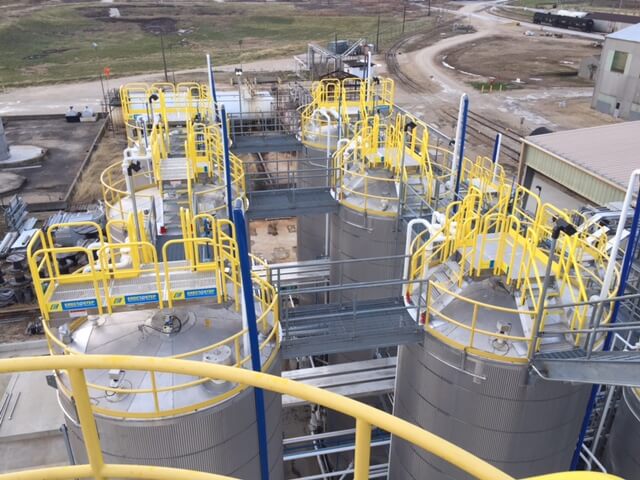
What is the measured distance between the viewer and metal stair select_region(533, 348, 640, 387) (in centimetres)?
677

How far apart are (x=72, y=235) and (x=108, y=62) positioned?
54388 millimetres

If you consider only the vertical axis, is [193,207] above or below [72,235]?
above

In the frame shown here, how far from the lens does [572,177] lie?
2086 centimetres

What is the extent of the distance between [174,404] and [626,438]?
788 centimetres

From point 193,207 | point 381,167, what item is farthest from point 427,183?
point 193,207

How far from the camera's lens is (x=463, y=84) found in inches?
2056

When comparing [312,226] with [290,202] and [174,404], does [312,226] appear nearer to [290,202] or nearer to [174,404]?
[290,202]

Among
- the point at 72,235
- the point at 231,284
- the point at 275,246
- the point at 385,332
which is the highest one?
the point at 231,284

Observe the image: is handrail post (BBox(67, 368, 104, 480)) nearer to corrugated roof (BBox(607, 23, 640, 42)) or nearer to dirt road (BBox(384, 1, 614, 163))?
dirt road (BBox(384, 1, 614, 163))

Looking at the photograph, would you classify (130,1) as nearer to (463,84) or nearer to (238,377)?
(463,84)

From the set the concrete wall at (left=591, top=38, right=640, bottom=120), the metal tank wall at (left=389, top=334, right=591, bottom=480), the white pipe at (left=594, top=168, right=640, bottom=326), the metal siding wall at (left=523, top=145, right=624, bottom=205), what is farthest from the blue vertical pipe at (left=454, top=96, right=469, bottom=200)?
the concrete wall at (left=591, top=38, right=640, bottom=120)

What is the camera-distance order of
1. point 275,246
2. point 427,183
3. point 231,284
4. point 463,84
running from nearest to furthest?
point 231,284 < point 427,183 < point 275,246 < point 463,84

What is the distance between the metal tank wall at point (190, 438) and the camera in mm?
6953

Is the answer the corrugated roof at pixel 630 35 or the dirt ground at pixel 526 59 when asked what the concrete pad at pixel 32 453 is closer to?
the corrugated roof at pixel 630 35
